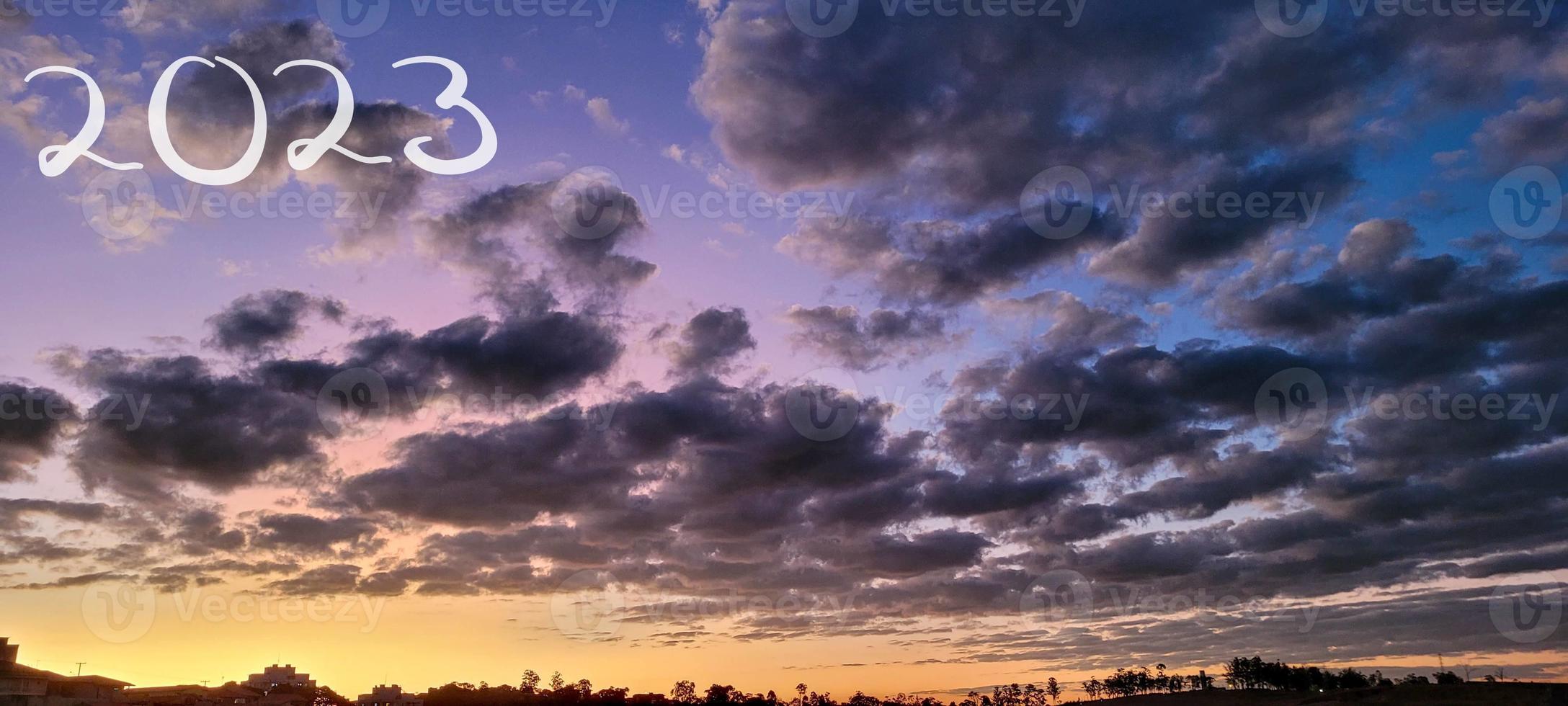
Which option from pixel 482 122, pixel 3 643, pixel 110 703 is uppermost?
pixel 482 122

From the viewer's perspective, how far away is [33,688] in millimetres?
180125

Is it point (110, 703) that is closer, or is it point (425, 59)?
point (425, 59)

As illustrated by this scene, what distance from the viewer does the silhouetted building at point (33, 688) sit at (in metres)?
173

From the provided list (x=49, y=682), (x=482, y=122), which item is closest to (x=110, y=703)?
(x=49, y=682)

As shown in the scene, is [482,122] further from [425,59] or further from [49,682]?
[49,682]

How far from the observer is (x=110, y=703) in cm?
19975

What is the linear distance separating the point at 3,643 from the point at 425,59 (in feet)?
612

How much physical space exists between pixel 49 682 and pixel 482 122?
18795 centimetres

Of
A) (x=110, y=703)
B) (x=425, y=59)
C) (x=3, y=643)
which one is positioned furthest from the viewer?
(x=110, y=703)

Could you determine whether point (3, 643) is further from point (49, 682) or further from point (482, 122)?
point (482, 122)

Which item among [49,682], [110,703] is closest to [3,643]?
[49,682]

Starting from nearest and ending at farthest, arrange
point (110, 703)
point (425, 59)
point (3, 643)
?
point (425, 59), point (3, 643), point (110, 703)

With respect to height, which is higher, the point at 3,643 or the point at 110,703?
the point at 3,643

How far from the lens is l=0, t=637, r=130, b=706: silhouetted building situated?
568 ft
